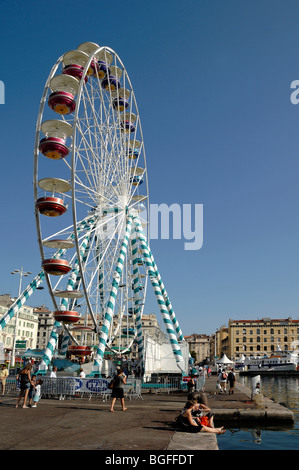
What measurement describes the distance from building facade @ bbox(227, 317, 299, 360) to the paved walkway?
124 metres

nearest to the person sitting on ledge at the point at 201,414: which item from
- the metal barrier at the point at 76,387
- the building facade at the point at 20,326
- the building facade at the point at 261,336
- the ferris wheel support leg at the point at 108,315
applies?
the metal barrier at the point at 76,387

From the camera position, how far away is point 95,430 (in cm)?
1115

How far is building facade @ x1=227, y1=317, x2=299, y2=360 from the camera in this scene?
5212 inches

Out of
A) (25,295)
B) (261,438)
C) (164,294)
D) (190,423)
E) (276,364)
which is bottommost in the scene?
(276,364)

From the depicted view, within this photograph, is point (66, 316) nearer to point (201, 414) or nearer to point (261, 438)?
point (261, 438)

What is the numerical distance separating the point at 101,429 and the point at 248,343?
430 feet

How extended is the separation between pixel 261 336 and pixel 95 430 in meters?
131

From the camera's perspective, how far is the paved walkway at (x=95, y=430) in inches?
358

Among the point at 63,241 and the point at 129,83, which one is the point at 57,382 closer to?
the point at 63,241

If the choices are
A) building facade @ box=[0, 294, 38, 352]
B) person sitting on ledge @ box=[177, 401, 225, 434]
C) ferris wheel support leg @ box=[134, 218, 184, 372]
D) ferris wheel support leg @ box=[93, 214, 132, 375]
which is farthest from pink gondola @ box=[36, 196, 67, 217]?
building facade @ box=[0, 294, 38, 352]

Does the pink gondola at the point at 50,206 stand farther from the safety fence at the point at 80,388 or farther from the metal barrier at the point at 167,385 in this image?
the metal barrier at the point at 167,385

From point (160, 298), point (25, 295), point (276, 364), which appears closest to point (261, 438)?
point (160, 298)

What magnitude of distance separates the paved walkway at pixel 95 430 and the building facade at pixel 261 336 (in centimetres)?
12402
